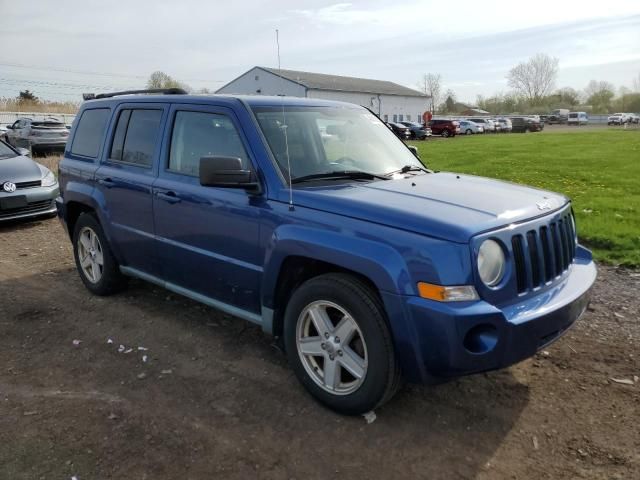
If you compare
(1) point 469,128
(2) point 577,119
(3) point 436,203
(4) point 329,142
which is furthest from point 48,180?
(2) point 577,119

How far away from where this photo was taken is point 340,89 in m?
56.2

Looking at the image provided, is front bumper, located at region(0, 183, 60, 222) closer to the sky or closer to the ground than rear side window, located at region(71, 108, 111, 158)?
closer to the ground

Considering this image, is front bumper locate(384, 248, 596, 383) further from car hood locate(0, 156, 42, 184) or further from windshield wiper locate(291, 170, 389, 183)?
car hood locate(0, 156, 42, 184)

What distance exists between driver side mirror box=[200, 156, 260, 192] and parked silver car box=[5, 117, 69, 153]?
19.6 meters

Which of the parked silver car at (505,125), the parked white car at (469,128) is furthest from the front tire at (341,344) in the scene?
the parked silver car at (505,125)

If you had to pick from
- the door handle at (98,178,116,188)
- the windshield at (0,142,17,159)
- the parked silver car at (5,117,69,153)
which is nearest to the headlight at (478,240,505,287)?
the door handle at (98,178,116,188)

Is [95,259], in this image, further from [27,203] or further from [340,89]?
[340,89]

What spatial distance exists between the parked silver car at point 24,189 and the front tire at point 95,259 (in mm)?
3097

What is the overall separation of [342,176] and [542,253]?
4.54 feet

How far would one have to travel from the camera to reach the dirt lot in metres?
2.90

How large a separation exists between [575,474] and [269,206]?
2.27 m

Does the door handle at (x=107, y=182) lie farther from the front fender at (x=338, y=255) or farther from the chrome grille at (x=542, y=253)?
the chrome grille at (x=542, y=253)

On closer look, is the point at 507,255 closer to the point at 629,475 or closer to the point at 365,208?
the point at 365,208

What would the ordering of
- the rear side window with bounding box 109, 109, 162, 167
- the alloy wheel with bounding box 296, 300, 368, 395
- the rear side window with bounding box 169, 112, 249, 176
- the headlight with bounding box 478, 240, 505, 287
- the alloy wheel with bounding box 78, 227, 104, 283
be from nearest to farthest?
the headlight with bounding box 478, 240, 505, 287 → the alloy wheel with bounding box 296, 300, 368, 395 → the rear side window with bounding box 169, 112, 249, 176 → the rear side window with bounding box 109, 109, 162, 167 → the alloy wheel with bounding box 78, 227, 104, 283
